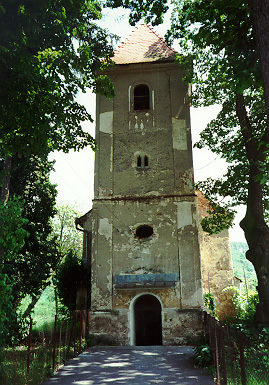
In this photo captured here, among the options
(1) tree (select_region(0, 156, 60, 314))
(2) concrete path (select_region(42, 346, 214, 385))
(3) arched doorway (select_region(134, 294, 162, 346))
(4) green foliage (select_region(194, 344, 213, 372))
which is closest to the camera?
(2) concrete path (select_region(42, 346, 214, 385))

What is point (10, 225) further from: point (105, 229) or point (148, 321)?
point (148, 321)

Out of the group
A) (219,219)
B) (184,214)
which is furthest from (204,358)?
(184,214)

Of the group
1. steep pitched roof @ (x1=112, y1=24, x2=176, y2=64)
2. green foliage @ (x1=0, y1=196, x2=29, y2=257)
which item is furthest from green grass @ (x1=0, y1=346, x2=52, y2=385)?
steep pitched roof @ (x1=112, y1=24, x2=176, y2=64)

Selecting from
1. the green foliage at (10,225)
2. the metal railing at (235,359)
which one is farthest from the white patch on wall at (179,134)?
the metal railing at (235,359)

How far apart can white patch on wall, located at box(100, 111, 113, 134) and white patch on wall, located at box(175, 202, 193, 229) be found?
188 inches

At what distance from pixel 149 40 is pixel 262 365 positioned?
1661 centimetres

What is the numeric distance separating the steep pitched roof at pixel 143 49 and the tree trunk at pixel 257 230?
7.62 meters

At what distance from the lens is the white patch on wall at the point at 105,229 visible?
47.6 ft

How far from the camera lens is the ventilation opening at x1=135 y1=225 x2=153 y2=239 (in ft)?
48.0

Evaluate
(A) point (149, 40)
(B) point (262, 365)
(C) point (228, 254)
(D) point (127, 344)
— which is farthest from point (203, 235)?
(B) point (262, 365)

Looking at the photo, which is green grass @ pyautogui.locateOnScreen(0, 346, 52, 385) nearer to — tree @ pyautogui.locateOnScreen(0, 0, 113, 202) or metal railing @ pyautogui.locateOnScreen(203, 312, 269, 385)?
metal railing @ pyautogui.locateOnScreen(203, 312, 269, 385)

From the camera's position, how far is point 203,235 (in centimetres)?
2011

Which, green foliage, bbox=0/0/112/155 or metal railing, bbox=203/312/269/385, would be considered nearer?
metal railing, bbox=203/312/269/385

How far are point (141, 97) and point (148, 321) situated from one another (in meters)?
10.7
